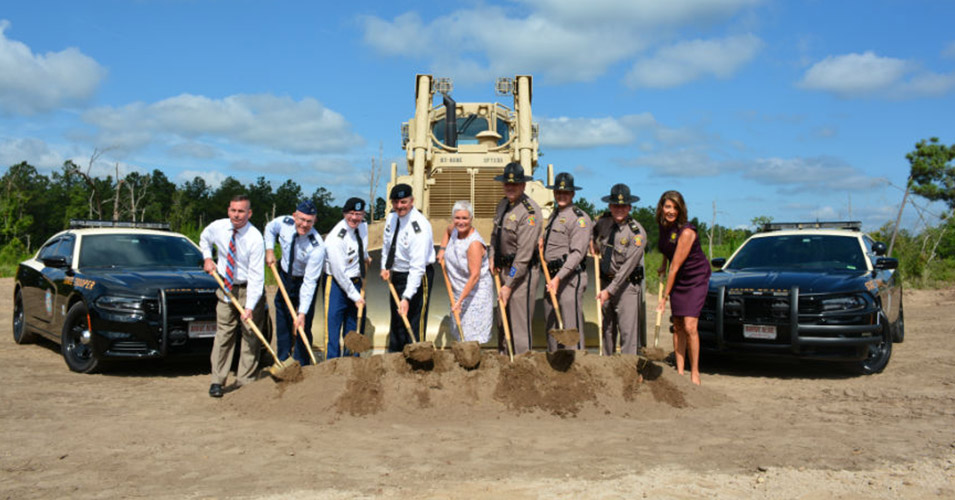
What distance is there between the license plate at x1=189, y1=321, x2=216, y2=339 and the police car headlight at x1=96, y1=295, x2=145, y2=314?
20.9 inches

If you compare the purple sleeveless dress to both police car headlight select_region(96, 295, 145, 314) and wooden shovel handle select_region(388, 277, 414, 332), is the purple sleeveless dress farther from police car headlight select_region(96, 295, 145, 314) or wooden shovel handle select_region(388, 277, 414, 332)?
police car headlight select_region(96, 295, 145, 314)

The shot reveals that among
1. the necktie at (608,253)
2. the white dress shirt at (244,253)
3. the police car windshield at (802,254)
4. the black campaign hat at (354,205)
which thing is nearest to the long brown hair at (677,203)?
the necktie at (608,253)

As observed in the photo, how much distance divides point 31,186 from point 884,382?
72829 millimetres

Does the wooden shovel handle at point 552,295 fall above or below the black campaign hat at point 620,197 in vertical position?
below

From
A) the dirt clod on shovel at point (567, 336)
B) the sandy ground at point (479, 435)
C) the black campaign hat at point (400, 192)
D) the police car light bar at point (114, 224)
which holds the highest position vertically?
the black campaign hat at point (400, 192)

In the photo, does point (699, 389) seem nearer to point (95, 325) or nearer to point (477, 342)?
point (477, 342)

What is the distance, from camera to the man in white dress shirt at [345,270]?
7086 mm

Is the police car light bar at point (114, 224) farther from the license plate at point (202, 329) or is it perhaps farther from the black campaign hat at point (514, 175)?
the black campaign hat at point (514, 175)

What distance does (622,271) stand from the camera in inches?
286

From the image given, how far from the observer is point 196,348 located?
809 centimetres

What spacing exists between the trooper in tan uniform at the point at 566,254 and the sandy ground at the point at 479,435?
2.38 ft

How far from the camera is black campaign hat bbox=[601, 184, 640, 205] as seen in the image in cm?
736

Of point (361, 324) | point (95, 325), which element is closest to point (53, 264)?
point (95, 325)

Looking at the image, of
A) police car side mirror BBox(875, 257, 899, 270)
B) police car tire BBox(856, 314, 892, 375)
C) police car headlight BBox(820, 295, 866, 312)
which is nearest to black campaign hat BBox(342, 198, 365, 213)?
police car headlight BBox(820, 295, 866, 312)
